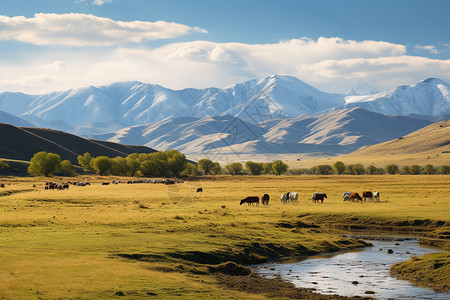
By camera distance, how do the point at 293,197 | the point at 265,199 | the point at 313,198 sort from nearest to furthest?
the point at 265,199
the point at 313,198
the point at 293,197

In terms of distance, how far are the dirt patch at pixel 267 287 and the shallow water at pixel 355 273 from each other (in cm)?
107

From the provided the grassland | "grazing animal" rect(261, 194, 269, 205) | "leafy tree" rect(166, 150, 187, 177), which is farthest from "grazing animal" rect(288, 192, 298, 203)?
"leafy tree" rect(166, 150, 187, 177)

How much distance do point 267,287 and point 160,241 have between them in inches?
476

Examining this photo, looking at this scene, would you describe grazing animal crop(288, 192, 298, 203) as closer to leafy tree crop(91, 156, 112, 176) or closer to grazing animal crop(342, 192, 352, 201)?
grazing animal crop(342, 192, 352, 201)

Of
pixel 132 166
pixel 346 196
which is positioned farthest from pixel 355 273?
pixel 132 166

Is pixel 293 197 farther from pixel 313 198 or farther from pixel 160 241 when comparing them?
pixel 160 241

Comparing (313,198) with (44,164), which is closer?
(313,198)

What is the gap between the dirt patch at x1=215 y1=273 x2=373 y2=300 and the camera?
25.4m

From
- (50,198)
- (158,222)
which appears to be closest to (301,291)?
(158,222)

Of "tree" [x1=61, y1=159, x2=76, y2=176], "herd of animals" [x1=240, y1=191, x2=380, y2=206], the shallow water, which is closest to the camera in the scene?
the shallow water

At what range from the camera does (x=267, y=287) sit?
27203 mm

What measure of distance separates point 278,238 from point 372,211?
869 inches

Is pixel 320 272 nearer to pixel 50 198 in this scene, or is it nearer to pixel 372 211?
pixel 372 211

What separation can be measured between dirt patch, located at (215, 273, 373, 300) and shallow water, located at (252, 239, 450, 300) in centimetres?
107
